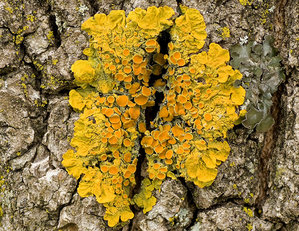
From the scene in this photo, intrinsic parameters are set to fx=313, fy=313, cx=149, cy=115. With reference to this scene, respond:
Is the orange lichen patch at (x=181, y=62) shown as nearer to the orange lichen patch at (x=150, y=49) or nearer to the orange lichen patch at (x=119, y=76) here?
the orange lichen patch at (x=150, y=49)

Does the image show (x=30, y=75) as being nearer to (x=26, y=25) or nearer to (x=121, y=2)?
(x=26, y=25)

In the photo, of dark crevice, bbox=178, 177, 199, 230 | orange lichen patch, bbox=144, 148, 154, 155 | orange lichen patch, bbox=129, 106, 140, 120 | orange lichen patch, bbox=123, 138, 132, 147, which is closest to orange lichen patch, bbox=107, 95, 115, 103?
orange lichen patch, bbox=129, 106, 140, 120

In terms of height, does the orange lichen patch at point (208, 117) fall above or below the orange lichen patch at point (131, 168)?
above

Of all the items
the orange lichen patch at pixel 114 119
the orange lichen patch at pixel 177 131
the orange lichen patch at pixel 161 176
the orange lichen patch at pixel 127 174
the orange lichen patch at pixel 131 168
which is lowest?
the orange lichen patch at pixel 161 176

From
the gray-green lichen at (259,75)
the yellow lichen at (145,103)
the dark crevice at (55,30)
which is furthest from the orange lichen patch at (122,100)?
the gray-green lichen at (259,75)

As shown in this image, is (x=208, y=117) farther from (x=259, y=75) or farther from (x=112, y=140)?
(x=112, y=140)

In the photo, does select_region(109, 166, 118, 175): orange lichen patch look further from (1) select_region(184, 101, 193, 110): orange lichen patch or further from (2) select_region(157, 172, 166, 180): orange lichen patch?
(1) select_region(184, 101, 193, 110): orange lichen patch

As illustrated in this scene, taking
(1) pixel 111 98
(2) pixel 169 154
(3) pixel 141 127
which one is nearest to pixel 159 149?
(2) pixel 169 154

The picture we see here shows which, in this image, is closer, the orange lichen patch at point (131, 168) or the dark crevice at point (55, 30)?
the orange lichen patch at point (131, 168)
